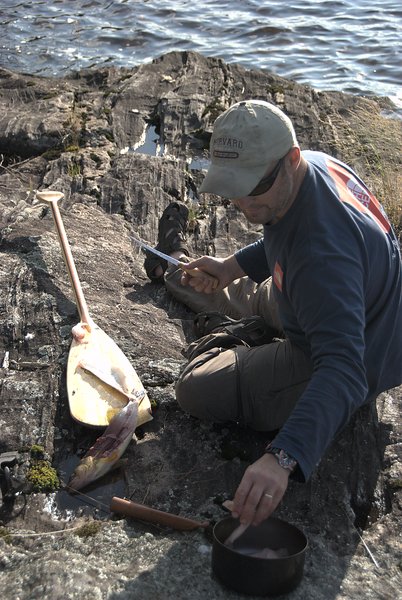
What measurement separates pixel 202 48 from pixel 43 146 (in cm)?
617

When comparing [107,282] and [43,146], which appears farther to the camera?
[43,146]

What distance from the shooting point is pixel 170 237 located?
18.4ft

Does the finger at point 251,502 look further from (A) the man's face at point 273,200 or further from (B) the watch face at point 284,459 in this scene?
(A) the man's face at point 273,200

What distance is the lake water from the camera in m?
12.2

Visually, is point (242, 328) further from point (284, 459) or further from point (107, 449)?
point (284, 459)

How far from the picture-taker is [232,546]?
3193 mm

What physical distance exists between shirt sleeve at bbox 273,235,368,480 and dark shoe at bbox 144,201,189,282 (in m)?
2.30

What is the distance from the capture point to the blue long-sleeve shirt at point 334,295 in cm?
296

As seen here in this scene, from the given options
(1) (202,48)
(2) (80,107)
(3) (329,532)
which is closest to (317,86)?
(1) (202,48)

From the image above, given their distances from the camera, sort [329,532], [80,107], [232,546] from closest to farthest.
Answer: [232,546], [329,532], [80,107]

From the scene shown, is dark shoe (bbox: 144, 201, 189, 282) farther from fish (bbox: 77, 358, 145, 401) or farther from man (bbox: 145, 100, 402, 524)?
man (bbox: 145, 100, 402, 524)

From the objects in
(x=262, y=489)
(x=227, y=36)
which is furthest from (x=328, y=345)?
(x=227, y=36)

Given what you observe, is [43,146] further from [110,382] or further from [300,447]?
[300,447]

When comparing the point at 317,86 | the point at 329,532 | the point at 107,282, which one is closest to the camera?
the point at 329,532
